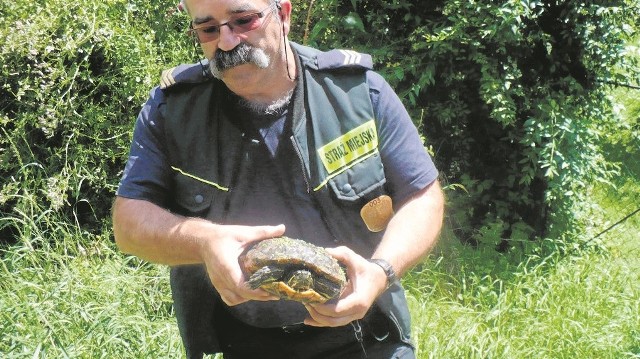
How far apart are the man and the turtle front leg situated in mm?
300

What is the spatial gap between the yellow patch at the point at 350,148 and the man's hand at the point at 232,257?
1.24 ft

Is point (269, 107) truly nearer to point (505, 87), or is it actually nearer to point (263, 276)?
point (263, 276)

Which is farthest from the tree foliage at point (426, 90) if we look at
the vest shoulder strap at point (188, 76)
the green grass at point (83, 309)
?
the vest shoulder strap at point (188, 76)

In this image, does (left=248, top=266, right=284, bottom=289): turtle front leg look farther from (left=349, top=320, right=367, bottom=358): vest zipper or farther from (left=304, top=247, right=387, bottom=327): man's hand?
(left=349, top=320, right=367, bottom=358): vest zipper

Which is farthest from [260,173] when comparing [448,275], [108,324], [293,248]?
[448,275]

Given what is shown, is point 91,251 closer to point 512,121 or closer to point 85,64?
point 85,64

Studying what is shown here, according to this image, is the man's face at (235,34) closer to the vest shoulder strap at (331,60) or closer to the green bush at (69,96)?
the vest shoulder strap at (331,60)

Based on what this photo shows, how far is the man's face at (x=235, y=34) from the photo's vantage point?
2275 mm

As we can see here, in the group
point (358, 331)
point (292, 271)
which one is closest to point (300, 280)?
point (292, 271)

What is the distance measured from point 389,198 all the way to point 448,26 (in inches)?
105

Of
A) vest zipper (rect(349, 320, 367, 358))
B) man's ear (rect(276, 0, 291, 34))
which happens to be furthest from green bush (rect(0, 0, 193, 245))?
vest zipper (rect(349, 320, 367, 358))

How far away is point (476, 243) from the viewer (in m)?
5.39

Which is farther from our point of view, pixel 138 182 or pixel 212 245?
pixel 138 182

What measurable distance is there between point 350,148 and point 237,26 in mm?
486
